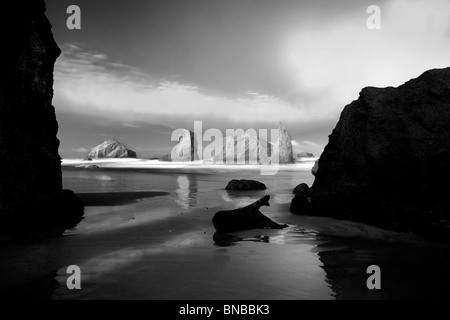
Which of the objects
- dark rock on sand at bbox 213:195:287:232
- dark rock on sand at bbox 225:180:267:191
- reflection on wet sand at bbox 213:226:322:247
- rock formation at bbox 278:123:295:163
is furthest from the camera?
rock formation at bbox 278:123:295:163

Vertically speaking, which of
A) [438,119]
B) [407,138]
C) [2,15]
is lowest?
[407,138]

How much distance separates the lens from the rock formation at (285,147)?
71375mm

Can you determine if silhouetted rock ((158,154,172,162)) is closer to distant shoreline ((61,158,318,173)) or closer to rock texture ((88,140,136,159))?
rock texture ((88,140,136,159))

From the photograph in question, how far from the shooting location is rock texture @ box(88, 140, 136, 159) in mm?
90750

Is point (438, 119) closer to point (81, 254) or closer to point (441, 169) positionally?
point (441, 169)

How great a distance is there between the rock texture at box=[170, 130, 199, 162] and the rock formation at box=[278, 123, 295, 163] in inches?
967

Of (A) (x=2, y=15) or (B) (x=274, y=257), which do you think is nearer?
(B) (x=274, y=257)

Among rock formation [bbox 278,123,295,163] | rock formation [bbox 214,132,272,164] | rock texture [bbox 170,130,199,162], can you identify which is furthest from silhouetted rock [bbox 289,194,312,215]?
rock texture [bbox 170,130,199,162]

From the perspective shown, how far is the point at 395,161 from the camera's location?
7004 mm

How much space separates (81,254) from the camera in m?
5.09

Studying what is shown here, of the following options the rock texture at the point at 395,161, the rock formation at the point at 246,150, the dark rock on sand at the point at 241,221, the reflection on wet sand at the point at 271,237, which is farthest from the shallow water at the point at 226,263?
the rock formation at the point at 246,150
